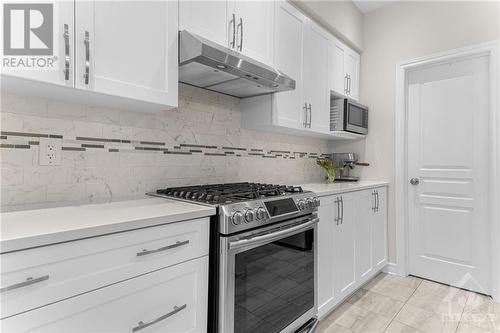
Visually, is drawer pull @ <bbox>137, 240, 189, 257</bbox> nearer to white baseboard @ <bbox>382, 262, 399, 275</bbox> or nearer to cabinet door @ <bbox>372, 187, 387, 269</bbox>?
cabinet door @ <bbox>372, 187, 387, 269</bbox>

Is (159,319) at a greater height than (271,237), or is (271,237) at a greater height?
(271,237)

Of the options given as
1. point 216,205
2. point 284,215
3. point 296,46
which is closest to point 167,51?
point 216,205

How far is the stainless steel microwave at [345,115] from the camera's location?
2795mm

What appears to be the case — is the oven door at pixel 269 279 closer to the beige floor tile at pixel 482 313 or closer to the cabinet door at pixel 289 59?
the cabinet door at pixel 289 59

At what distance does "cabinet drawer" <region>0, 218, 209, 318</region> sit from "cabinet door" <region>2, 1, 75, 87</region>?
0.65 m

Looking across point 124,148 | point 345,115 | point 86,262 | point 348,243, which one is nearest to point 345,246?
point 348,243

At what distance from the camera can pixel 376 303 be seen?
2334 mm

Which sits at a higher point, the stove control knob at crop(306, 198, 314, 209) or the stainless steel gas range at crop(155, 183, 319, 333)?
the stove control knob at crop(306, 198, 314, 209)

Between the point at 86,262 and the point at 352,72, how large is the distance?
3.13 metres

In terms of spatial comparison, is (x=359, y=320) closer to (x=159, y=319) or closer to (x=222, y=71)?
(x=159, y=319)

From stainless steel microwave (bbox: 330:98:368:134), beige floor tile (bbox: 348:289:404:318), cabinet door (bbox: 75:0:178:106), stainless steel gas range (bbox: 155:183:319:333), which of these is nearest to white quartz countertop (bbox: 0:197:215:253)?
stainless steel gas range (bbox: 155:183:319:333)

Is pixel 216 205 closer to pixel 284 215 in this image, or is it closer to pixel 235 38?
pixel 284 215

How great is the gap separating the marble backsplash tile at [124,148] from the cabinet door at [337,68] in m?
0.97

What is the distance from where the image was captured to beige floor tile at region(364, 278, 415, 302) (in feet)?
8.10
